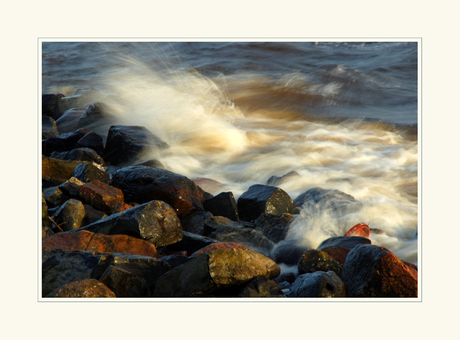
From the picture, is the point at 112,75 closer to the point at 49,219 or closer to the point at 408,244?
the point at 49,219

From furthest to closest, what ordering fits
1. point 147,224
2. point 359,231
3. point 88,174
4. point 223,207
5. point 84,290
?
1. point 88,174
2. point 223,207
3. point 359,231
4. point 147,224
5. point 84,290

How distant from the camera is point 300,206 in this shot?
3.96 meters

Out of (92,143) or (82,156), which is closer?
(82,156)

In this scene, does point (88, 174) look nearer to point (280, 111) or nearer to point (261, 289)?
point (261, 289)

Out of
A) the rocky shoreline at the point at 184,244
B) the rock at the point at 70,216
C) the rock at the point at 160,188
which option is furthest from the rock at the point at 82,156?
the rock at the point at 70,216

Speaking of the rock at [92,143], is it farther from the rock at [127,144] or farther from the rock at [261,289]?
the rock at [261,289]

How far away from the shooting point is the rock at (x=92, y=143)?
201 inches

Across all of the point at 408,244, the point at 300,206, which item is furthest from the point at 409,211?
the point at 300,206

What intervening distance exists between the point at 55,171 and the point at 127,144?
3.61ft

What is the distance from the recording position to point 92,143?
203 inches

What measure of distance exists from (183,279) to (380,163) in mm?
3158

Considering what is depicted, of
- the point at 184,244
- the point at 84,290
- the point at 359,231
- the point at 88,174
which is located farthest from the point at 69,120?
the point at 359,231

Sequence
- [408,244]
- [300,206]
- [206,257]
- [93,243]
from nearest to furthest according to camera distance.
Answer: [206,257], [93,243], [408,244], [300,206]

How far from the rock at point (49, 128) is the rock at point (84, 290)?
3615mm
